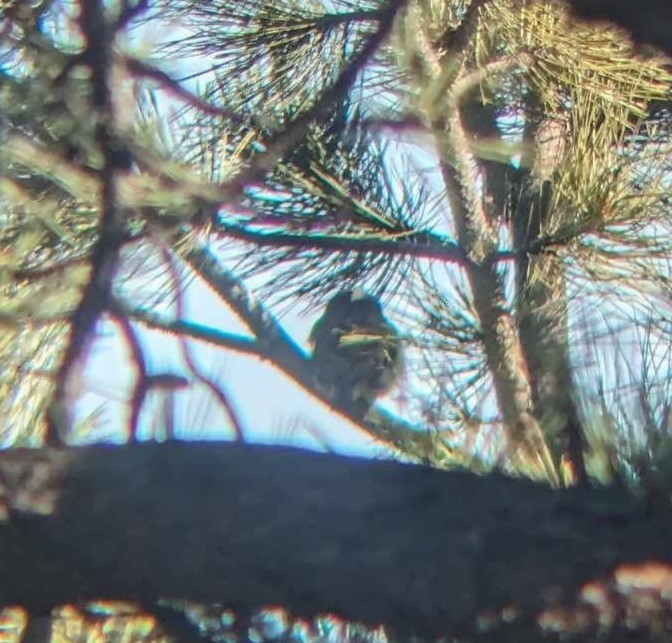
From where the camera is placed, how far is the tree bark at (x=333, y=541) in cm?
64

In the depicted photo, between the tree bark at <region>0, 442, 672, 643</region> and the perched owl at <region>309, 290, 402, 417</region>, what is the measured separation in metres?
0.71

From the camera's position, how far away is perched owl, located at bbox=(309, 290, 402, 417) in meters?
1.54

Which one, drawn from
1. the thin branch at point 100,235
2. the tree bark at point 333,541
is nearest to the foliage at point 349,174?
the thin branch at point 100,235

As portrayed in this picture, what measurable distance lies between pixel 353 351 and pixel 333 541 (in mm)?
1202

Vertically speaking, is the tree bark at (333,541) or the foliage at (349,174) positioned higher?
the foliage at (349,174)

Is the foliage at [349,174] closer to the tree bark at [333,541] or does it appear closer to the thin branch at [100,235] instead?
the thin branch at [100,235]

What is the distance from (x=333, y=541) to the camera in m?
0.66

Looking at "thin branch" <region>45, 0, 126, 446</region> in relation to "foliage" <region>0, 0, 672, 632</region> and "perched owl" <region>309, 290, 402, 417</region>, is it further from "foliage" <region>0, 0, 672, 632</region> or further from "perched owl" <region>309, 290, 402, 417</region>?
"perched owl" <region>309, 290, 402, 417</region>

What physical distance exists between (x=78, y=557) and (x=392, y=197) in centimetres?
92

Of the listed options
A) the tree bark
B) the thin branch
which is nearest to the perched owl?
the thin branch

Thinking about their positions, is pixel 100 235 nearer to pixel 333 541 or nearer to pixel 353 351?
pixel 333 541

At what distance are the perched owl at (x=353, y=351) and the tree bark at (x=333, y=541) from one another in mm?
707

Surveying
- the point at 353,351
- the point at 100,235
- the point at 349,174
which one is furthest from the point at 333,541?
the point at 353,351

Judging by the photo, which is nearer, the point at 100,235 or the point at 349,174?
the point at 100,235
